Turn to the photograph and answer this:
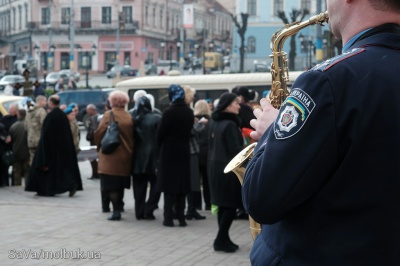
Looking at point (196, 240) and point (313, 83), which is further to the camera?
point (196, 240)

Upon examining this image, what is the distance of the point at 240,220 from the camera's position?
1209 cm

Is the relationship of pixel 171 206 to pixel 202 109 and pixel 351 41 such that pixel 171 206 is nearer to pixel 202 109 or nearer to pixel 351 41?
pixel 202 109

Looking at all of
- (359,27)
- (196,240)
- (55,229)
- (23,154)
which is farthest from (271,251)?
(23,154)

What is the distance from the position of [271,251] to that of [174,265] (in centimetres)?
582

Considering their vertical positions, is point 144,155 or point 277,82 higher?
point 277,82

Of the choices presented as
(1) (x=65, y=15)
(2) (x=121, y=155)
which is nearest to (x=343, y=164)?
(2) (x=121, y=155)

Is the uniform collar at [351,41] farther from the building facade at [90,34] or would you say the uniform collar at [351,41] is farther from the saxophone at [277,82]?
the building facade at [90,34]

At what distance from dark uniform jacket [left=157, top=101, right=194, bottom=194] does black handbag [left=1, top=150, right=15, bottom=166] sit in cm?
564

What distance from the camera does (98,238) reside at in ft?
33.4

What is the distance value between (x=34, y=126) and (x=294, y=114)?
13.5m

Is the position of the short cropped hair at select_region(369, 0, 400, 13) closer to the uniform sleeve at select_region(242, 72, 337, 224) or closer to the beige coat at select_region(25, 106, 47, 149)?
the uniform sleeve at select_region(242, 72, 337, 224)

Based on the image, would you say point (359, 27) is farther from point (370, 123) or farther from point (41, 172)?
point (41, 172)

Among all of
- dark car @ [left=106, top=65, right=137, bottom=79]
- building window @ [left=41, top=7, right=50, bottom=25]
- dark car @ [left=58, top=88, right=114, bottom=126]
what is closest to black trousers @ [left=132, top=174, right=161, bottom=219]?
dark car @ [left=58, top=88, right=114, bottom=126]

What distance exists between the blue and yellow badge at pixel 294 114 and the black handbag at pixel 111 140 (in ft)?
29.6
